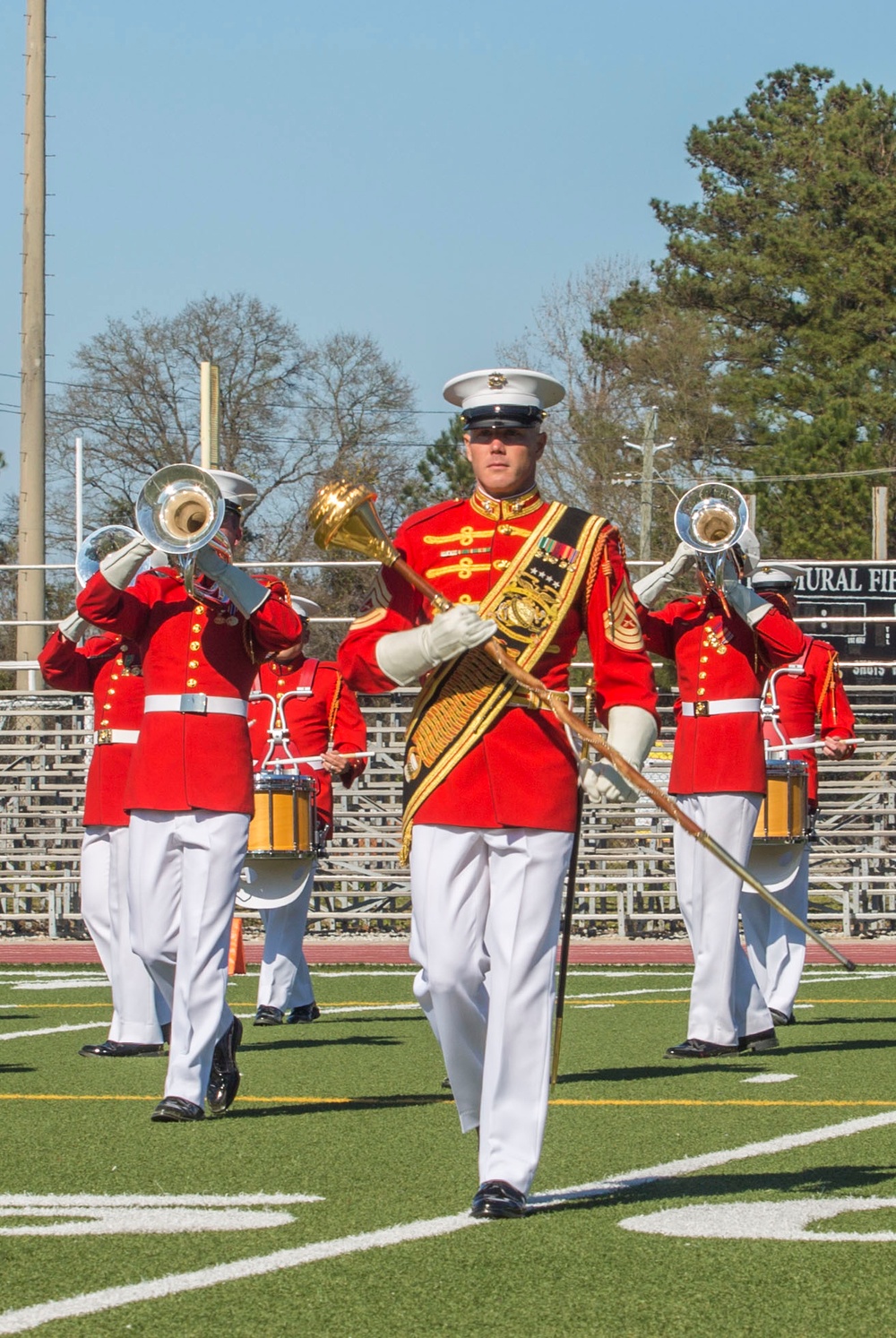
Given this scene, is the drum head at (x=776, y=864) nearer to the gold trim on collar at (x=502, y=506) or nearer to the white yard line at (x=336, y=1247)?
the white yard line at (x=336, y=1247)

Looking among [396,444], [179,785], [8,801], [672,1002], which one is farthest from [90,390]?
[179,785]

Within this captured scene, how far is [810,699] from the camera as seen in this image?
1166 centimetres

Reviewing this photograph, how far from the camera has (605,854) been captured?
18.7m

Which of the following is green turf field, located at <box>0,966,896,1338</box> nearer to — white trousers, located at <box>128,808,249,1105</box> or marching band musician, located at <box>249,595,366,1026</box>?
white trousers, located at <box>128,808,249,1105</box>

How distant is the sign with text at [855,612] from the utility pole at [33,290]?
7.56m

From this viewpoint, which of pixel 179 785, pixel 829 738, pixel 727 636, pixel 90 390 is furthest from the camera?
pixel 90 390

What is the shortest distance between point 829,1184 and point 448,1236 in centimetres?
121

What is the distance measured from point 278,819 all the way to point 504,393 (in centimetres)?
510

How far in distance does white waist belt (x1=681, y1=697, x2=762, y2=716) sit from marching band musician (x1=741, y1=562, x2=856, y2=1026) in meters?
0.49

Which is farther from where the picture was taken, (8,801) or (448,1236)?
(8,801)

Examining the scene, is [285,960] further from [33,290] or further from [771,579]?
[33,290]

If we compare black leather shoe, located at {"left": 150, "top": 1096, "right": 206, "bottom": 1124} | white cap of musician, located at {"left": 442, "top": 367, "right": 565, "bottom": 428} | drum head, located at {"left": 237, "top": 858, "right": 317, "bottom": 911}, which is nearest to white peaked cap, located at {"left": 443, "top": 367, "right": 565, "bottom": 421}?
white cap of musician, located at {"left": 442, "top": 367, "right": 565, "bottom": 428}

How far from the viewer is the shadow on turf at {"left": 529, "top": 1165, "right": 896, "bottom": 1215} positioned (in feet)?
18.4

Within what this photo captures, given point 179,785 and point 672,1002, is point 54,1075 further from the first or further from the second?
point 672,1002
